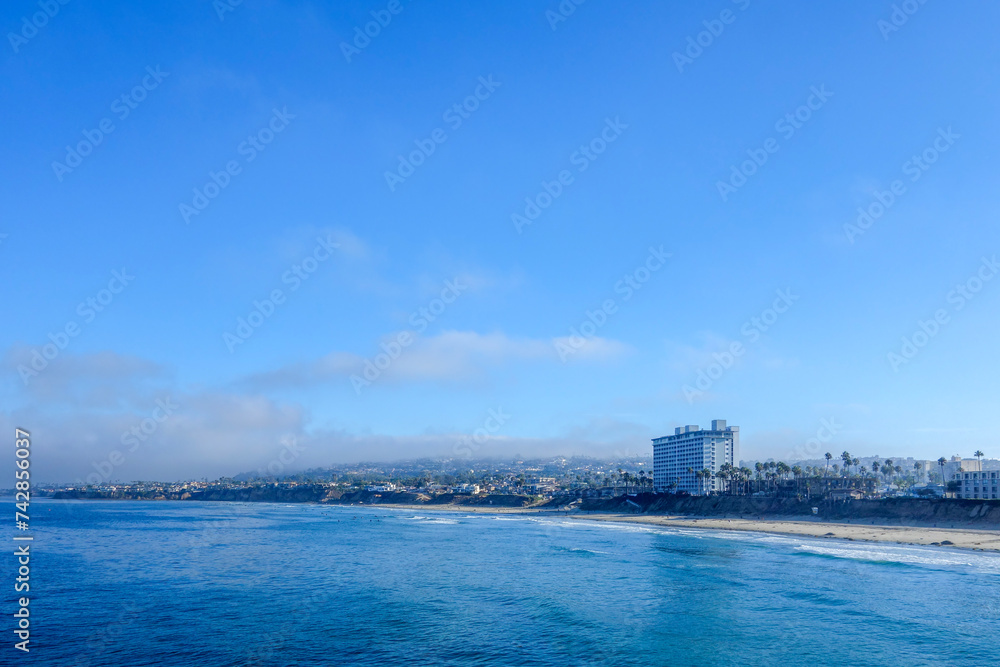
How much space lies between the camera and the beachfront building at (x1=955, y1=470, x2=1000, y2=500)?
362 feet

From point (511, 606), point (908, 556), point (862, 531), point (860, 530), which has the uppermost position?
point (511, 606)

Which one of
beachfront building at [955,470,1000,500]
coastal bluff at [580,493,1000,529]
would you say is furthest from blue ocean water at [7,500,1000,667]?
beachfront building at [955,470,1000,500]

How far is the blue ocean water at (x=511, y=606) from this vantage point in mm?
28359

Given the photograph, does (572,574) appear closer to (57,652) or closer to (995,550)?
(57,652)

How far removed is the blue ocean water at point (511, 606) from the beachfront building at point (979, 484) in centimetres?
5954

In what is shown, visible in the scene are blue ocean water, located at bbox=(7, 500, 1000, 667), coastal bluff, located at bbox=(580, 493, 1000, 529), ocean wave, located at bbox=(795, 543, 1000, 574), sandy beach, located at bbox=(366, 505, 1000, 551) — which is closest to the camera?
blue ocean water, located at bbox=(7, 500, 1000, 667)

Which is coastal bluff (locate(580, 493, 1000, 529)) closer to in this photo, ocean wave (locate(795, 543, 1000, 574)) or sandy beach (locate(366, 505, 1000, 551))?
sandy beach (locate(366, 505, 1000, 551))

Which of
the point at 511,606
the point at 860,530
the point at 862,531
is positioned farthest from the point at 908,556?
the point at 511,606

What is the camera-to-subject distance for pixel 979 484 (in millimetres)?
114312

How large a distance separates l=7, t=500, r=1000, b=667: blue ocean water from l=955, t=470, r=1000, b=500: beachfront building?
195 feet

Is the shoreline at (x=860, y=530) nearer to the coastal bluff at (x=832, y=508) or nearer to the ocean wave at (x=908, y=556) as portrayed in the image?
the coastal bluff at (x=832, y=508)

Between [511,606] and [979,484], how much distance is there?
116 m

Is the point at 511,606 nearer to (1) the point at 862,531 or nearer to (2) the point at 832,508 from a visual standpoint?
(1) the point at 862,531

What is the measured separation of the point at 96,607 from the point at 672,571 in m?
41.3
